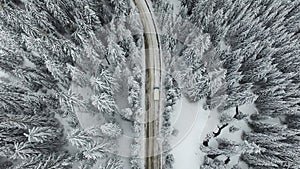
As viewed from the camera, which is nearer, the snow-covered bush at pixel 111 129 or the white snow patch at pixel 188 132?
the snow-covered bush at pixel 111 129

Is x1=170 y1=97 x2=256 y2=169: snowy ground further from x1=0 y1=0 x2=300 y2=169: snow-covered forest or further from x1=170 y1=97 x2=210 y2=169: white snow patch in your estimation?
x1=0 y1=0 x2=300 y2=169: snow-covered forest

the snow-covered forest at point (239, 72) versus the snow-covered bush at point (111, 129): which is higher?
the snow-covered forest at point (239, 72)

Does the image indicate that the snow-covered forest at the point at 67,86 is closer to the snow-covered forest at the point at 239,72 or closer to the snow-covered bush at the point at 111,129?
the snow-covered bush at the point at 111,129

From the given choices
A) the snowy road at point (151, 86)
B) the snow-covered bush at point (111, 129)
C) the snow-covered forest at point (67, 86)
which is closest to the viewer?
the snow-covered forest at point (67, 86)

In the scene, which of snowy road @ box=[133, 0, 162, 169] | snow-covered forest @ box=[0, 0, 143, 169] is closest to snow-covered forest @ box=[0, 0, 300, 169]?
snow-covered forest @ box=[0, 0, 143, 169]

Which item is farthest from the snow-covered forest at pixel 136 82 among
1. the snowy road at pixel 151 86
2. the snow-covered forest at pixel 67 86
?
the snowy road at pixel 151 86
